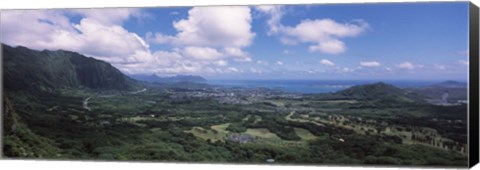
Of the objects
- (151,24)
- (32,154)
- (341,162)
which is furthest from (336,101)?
(32,154)

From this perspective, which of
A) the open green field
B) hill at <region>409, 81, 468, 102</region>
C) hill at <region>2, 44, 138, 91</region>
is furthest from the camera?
hill at <region>2, 44, 138, 91</region>

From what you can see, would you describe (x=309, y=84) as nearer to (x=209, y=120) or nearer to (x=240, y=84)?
(x=240, y=84)

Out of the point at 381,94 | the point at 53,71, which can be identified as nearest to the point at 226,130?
the point at 381,94

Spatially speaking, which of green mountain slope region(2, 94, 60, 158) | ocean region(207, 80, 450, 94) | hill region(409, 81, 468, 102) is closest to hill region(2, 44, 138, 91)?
green mountain slope region(2, 94, 60, 158)

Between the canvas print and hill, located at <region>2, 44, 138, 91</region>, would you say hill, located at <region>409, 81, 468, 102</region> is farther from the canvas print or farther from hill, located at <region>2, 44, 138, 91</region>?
hill, located at <region>2, 44, 138, 91</region>

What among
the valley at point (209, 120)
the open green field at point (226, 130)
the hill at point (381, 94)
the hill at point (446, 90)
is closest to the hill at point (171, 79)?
the valley at point (209, 120)

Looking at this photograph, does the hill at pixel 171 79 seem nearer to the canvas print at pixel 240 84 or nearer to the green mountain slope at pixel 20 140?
the canvas print at pixel 240 84
